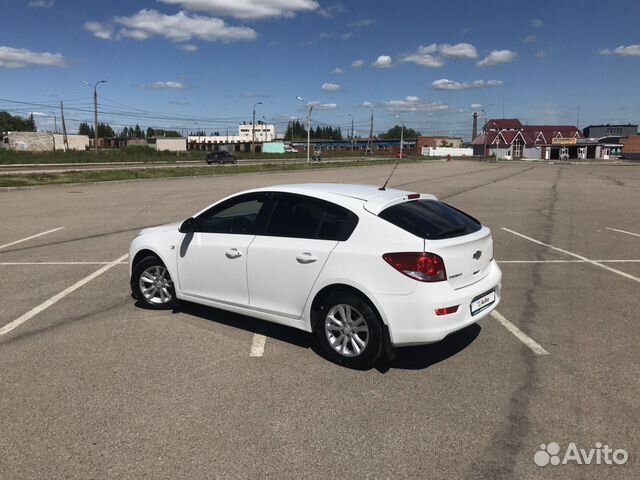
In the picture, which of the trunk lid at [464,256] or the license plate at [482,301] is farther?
the license plate at [482,301]

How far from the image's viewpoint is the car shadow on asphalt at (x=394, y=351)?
452 centimetres

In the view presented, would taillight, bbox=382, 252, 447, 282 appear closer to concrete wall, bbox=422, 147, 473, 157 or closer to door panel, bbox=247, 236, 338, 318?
door panel, bbox=247, 236, 338, 318

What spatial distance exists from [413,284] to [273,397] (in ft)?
4.45

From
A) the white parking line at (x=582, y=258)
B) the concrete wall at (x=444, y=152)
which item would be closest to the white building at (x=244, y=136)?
the concrete wall at (x=444, y=152)

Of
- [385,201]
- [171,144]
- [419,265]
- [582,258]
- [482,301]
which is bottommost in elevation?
[582,258]

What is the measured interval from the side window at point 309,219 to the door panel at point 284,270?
0.07 m

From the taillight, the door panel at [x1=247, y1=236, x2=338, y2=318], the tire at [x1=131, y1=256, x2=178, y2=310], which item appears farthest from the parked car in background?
the taillight

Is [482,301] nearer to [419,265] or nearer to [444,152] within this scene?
[419,265]

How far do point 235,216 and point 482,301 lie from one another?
2490 millimetres

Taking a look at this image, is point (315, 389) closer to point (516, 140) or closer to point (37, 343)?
point (37, 343)

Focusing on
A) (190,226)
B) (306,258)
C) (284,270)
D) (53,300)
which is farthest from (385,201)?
(53,300)

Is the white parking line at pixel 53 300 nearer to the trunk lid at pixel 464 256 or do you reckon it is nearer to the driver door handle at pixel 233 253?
the driver door handle at pixel 233 253

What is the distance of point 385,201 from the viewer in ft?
15.2

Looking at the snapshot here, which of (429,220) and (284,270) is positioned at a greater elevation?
(429,220)
